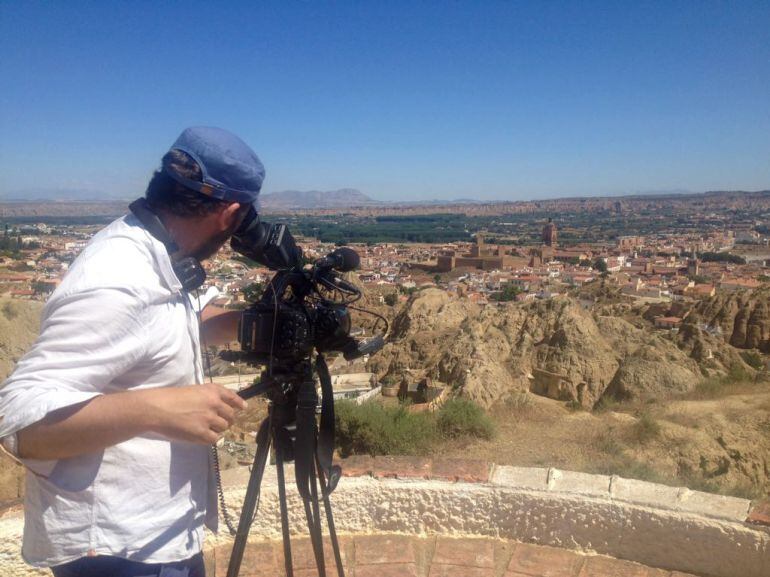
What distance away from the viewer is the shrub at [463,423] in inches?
207

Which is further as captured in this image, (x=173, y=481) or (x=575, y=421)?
(x=575, y=421)

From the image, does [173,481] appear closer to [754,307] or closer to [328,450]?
[328,450]

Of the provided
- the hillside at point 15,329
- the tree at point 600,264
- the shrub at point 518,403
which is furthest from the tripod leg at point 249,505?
the tree at point 600,264

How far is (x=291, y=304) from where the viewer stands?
1.53 m

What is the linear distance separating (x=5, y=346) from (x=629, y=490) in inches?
485

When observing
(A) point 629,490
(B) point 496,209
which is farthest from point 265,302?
(B) point 496,209

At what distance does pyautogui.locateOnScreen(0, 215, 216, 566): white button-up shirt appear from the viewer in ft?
3.56

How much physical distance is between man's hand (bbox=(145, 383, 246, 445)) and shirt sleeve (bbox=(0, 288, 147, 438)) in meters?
0.10

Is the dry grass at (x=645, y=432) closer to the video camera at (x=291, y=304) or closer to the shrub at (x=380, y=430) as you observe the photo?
the shrub at (x=380, y=430)

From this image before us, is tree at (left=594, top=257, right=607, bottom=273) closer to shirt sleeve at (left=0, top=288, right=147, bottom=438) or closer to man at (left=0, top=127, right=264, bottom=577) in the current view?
man at (left=0, top=127, right=264, bottom=577)

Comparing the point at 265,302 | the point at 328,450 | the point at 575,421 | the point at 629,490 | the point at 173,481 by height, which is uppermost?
the point at 265,302

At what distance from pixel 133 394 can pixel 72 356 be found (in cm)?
13

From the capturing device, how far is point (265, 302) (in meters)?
1.49

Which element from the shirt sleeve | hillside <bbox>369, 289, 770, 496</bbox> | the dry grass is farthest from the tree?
the shirt sleeve
